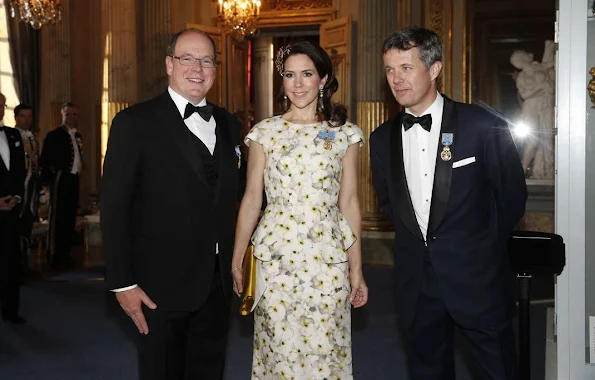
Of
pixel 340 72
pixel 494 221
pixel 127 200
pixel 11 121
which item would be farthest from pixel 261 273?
pixel 11 121

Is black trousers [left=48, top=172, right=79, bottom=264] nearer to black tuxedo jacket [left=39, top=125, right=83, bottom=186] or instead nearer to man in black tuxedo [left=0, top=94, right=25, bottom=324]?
black tuxedo jacket [left=39, top=125, right=83, bottom=186]

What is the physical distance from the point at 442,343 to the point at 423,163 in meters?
0.71

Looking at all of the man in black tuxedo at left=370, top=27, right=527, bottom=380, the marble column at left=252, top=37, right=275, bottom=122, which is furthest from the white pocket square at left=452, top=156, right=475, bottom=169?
the marble column at left=252, top=37, right=275, bottom=122

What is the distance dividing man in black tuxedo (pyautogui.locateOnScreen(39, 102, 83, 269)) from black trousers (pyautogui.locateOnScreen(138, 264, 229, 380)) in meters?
6.26

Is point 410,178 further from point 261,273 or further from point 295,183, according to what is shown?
point 261,273

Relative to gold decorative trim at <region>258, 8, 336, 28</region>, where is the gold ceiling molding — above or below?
above

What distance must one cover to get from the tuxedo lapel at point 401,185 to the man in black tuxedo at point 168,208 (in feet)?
2.12

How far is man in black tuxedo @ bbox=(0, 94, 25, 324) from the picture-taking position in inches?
233

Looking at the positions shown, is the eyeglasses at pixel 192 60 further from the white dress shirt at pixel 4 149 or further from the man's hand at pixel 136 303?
the white dress shirt at pixel 4 149

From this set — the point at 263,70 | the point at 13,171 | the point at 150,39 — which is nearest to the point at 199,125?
the point at 13,171

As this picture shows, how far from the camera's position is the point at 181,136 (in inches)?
116

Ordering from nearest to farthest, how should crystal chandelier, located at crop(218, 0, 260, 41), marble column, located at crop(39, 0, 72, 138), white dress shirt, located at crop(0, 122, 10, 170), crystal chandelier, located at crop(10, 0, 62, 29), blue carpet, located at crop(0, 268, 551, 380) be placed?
1. blue carpet, located at crop(0, 268, 551, 380)
2. white dress shirt, located at crop(0, 122, 10, 170)
3. crystal chandelier, located at crop(10, 0, 62, 29)
4. crystal chandelier, located at crop(218, 0, 260, 41)
5. marble column, located at crop(39, 0, 72, 138)

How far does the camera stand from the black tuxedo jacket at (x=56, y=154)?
29.0 ft

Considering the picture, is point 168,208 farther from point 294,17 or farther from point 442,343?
point 294,17
